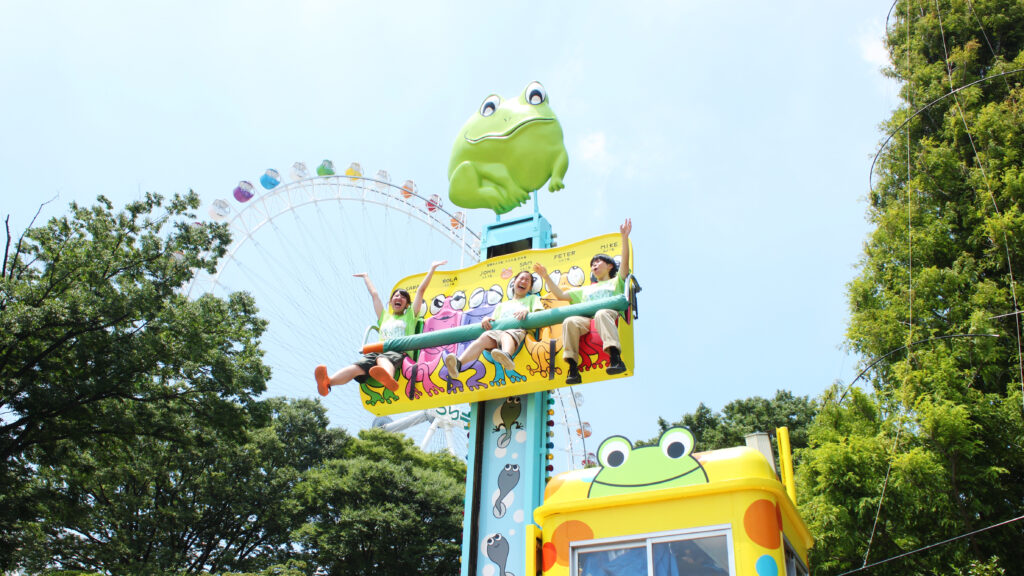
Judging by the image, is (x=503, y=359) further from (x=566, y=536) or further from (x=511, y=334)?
(x=566, y=536)

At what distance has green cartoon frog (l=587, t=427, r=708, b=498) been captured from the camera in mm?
6852

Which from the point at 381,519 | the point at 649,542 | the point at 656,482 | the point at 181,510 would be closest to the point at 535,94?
the point at 656,482

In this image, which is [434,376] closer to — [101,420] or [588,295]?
[588,295]

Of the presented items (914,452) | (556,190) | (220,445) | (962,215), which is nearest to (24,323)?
(556,190)

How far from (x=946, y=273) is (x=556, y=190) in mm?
6626

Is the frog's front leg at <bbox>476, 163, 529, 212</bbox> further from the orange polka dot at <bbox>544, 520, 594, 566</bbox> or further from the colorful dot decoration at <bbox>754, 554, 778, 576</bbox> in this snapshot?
the colorful dot decoration at <bbox>754, 554, 778, 576</bbox>

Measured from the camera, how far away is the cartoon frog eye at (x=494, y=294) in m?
12.4

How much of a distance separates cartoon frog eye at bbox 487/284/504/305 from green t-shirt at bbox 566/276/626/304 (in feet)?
5.39

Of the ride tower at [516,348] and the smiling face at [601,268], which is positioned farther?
the smiling face at [601,268]

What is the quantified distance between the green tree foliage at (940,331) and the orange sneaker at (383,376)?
6.44 metres

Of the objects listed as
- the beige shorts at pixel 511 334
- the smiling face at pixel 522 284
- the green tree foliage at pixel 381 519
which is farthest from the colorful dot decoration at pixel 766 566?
the green tree foliage at pixel 381 519

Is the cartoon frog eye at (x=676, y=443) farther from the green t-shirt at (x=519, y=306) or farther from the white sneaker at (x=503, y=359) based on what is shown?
the green t-shirt at (x=519, y=306)

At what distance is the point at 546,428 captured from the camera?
11656mm

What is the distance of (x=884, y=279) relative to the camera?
13.1 meters
